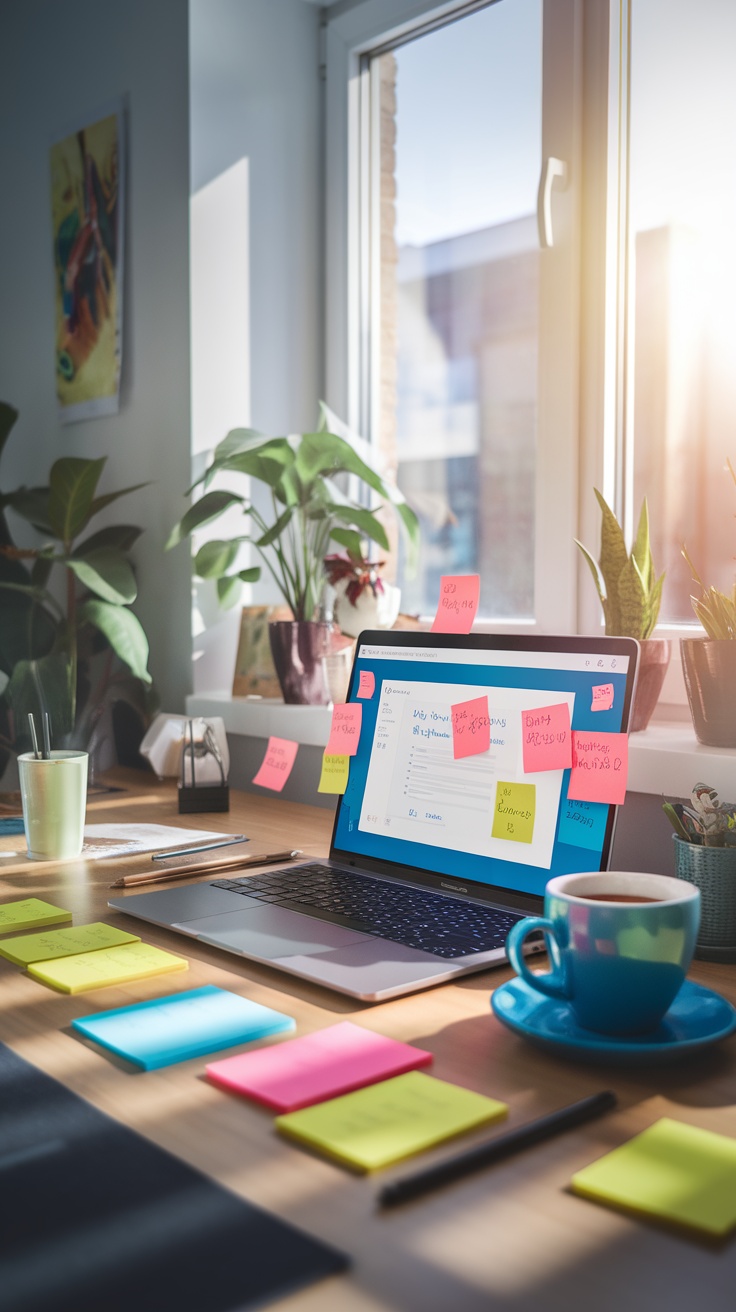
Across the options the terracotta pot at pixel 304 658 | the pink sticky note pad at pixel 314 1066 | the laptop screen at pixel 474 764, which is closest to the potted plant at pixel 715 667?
the laptop screen at pixel 474 764

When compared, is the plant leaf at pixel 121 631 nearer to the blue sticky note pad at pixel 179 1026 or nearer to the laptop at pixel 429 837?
the laptop at pixel 429 837

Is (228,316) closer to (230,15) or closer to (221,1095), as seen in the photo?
(230,15)

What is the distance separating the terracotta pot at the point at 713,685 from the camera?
1.07 metres

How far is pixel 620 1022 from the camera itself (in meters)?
0.67

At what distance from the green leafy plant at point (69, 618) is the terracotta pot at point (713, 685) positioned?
892 millimetres

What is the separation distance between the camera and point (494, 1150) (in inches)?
21.7

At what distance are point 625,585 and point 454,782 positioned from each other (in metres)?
0.30

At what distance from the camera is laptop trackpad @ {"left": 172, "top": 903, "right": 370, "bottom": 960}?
0.86 meters

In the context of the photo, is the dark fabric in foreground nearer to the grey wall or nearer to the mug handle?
the mug handle

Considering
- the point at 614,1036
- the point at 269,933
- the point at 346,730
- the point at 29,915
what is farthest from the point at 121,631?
the point at 614,1036

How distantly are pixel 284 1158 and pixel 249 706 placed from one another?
116cm

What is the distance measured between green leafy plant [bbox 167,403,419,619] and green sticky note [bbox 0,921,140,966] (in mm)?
726

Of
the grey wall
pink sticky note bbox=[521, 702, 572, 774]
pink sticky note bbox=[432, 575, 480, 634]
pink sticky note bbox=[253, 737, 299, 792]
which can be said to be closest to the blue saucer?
pink sticky note bbox=[521, 702, 572, 774]

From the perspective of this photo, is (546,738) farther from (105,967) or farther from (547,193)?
(547,193)
